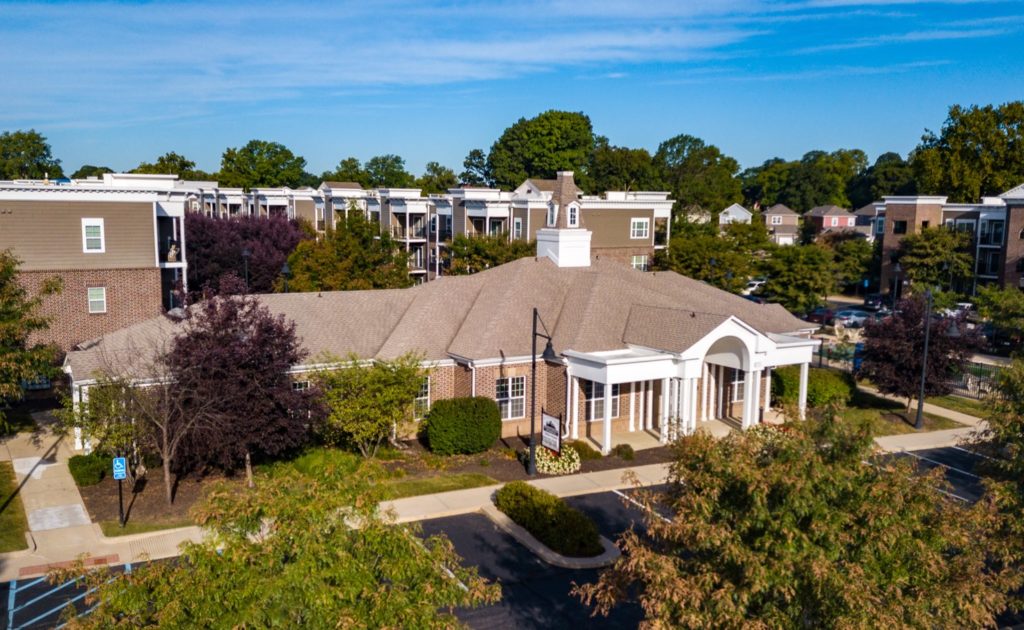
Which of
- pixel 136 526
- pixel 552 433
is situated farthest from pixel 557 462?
pixel 136 526

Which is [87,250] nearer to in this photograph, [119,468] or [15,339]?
[15,339]

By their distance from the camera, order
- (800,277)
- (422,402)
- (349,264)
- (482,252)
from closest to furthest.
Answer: (422,402), (349,264), (482,252), (800,277)

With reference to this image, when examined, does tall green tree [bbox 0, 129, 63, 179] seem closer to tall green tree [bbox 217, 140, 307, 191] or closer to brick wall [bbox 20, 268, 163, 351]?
tall green tree [bbox 217, 140, 307, 191]

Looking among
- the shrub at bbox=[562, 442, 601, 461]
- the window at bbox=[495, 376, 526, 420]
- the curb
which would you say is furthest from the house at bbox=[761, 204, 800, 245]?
the curb

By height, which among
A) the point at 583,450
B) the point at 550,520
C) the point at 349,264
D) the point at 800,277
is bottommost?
the point at 583,450

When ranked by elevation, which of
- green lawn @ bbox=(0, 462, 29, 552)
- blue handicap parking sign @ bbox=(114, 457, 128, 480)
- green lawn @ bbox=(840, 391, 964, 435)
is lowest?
green lawn @ bbox=(840, 391, 964, 435)

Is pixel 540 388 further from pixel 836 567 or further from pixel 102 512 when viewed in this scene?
pixel 836 567

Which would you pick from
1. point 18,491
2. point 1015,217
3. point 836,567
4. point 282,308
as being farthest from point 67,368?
point 1015,217
